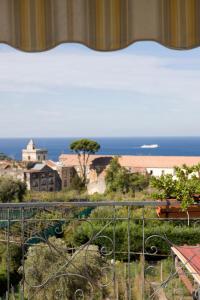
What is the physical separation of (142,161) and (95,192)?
10.5 ft

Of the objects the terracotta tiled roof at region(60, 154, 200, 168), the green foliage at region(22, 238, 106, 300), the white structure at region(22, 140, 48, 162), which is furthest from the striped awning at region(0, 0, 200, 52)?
the terracotta tiled roof at region(60, 154, 200, 168)

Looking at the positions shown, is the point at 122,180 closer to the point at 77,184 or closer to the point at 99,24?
the point at 77,184

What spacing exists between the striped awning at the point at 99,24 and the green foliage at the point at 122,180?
1567 centimetres

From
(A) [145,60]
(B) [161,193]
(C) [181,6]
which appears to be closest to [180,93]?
(A) [145,60]

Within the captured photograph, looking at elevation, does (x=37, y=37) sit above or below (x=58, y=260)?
above

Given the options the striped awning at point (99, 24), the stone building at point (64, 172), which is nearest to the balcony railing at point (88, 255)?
the striped awning at point (99, 24)

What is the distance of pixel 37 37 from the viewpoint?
1.91 m

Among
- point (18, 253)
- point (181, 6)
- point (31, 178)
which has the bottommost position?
point (18, 253)

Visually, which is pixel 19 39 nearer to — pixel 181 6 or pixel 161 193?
pixel 181 6

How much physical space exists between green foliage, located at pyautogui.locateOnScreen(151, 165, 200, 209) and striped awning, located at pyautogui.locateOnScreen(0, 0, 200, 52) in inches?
37.0

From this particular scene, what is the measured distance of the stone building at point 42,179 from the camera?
58.8 ft

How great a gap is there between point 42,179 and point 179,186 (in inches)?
640

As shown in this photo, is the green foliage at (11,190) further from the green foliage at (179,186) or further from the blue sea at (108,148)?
the green foliage at (179,186)

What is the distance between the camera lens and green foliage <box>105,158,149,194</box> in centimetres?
1772
